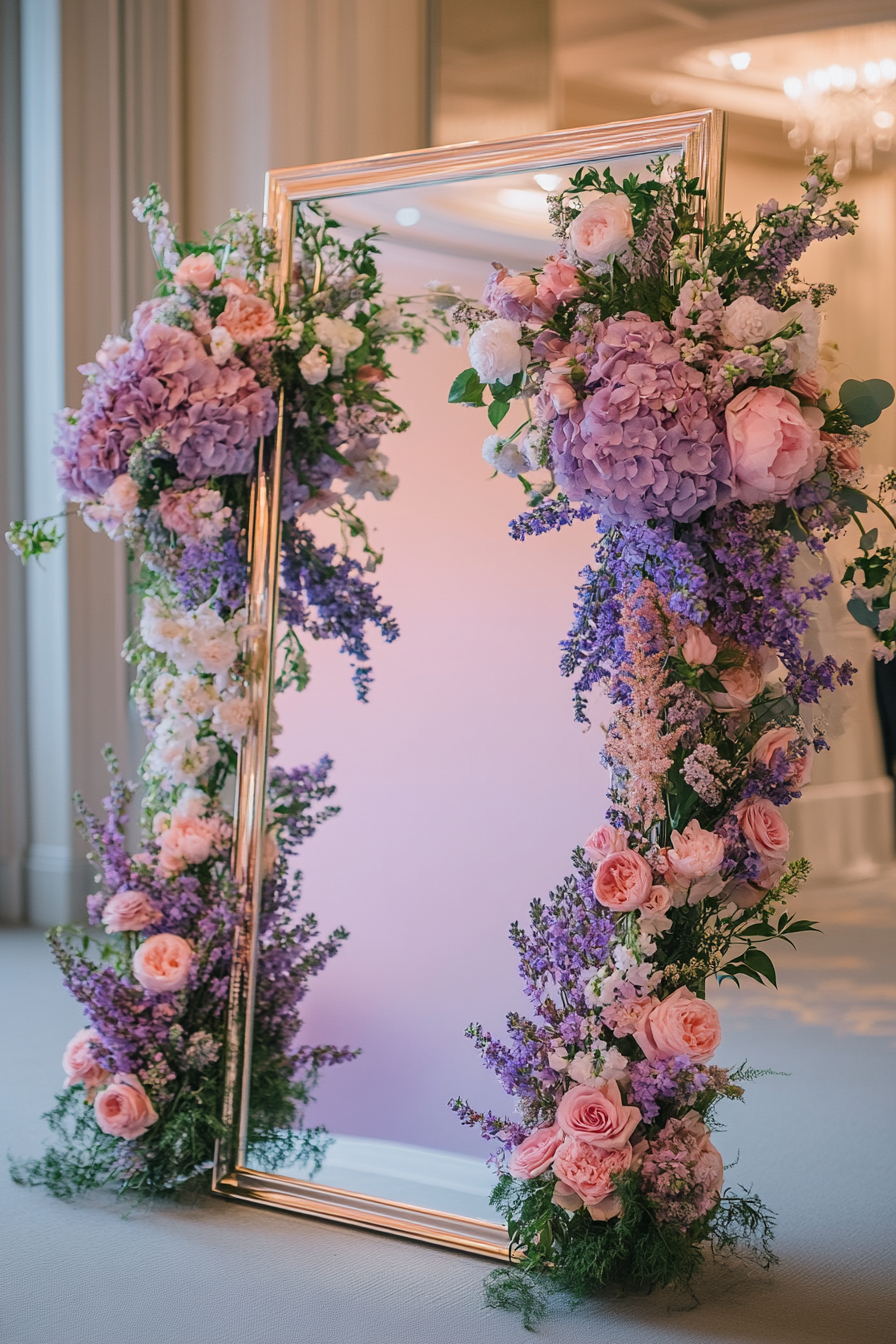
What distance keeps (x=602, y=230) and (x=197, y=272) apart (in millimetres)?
826

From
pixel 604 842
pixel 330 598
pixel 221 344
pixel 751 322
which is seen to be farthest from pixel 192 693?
pixel 751 322

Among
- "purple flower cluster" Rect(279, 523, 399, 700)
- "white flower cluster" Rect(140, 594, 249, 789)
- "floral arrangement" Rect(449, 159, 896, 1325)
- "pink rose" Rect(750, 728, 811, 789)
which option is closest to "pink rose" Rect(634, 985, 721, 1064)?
"floral arrangement" Rect(449, 159, 896, 1325)

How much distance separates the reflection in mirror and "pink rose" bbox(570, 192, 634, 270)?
265 millimetres

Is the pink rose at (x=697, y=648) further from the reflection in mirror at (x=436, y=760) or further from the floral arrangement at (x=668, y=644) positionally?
the reflection in mirror at (x=436, y=760)

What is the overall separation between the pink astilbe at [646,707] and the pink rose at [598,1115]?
0.42 meters

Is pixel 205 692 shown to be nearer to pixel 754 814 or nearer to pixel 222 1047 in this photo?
pixel 222 1047

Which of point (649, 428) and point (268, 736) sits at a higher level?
point (649, 428)

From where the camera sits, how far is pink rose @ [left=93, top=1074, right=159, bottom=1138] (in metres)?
2.40

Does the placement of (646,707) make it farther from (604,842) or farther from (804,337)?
(804,337)

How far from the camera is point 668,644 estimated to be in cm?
207

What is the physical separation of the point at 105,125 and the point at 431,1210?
407cm

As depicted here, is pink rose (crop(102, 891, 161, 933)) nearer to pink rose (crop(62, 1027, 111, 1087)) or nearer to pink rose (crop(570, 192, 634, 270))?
pink rose (crop(62, 1027, 111, 1087))

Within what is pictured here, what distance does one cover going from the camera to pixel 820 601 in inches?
82.1

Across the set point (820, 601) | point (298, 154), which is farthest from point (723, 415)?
point (298, 154)
